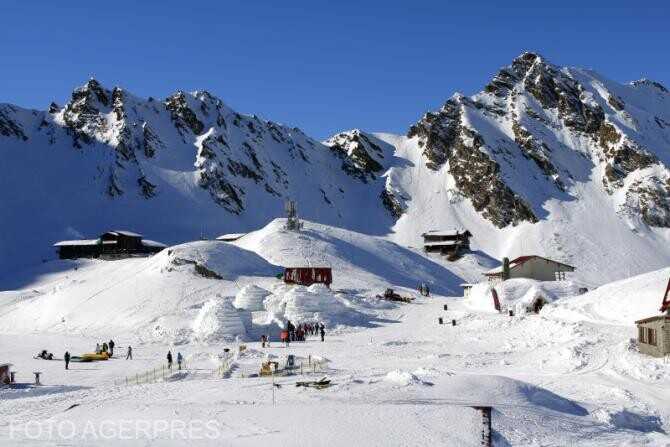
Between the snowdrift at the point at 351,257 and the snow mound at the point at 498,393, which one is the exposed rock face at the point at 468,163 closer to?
the snowdrift at the point at 351,257

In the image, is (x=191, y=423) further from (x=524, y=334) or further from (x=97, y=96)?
(x=97, y=96)

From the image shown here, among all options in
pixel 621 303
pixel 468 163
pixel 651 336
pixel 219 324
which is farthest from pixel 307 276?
pixel 468 163

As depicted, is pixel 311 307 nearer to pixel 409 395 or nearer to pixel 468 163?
pixel 409 395

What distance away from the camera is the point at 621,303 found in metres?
47.0

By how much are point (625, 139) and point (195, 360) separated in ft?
405

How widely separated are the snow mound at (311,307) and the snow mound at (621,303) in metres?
15.8

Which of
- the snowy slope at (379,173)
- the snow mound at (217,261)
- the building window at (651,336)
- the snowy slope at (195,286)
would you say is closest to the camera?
the building window at (651,336)

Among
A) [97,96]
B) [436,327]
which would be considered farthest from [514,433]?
A: [97,96]

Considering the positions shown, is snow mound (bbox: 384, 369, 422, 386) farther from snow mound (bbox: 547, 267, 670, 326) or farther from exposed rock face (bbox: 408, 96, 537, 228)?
exposed rock face (bbox: 408, 96, 537, 228)

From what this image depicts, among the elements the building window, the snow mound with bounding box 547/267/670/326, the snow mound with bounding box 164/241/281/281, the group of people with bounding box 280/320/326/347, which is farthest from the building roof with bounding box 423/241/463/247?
the building window

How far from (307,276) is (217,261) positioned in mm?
9476

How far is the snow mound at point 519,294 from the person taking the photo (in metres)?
54.5

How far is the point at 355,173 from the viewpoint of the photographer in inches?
6201

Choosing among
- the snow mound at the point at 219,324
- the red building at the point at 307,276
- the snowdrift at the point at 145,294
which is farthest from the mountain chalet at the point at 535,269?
the snow mound at the point at 219,324
